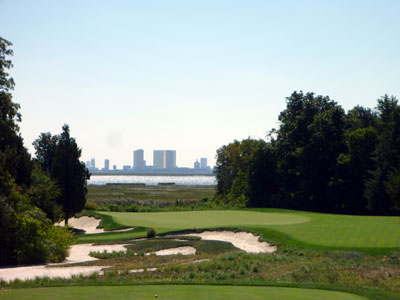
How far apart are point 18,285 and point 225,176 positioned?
63102 millimetres

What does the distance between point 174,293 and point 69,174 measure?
110ft

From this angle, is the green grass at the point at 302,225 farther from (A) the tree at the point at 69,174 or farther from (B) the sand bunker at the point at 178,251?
(A) the tree at the point at 69,174

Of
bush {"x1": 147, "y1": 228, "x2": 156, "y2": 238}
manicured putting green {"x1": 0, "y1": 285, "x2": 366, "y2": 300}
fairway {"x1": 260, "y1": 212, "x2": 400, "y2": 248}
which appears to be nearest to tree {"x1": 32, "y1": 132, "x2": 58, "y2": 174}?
bush {"x1": 147, "y1": 228, "x2": 156, "y2": 238}

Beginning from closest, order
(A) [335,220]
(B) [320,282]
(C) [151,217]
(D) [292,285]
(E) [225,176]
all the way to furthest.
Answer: (D) [292,285]
(B) [320,282]
(A) [335,220]
(C) [151,217]
(E) [225,176]

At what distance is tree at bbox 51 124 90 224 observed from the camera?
42.3 m

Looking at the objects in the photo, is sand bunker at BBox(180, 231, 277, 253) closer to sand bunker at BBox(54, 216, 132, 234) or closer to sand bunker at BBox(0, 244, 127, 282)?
sand bunker at BBox(0, 244, 127, 282)

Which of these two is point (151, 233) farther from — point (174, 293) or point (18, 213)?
point (174, 293)

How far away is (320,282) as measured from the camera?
1463 centimetres

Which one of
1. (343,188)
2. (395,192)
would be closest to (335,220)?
(395,192)

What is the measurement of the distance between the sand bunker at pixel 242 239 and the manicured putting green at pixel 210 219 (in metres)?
2.12

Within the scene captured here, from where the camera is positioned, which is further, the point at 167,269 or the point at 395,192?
the point at 395,192

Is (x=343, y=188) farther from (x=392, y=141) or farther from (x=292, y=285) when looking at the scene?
(x=292, y=285)

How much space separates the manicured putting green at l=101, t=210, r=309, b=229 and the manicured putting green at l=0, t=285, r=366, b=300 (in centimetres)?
1919

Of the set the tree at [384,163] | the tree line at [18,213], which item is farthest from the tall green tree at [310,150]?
the tree line at [18,213]
